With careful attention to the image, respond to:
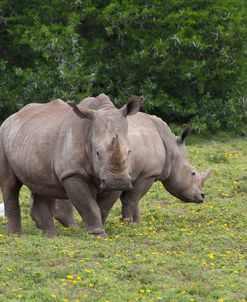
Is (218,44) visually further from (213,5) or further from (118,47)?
(118,47)

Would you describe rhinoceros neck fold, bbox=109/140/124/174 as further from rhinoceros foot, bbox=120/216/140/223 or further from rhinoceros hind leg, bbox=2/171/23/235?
rhinoceros foot, bbox=120/216/140/223

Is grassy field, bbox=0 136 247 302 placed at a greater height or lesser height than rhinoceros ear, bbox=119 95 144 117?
lesser

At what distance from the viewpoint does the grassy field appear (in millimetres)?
8102

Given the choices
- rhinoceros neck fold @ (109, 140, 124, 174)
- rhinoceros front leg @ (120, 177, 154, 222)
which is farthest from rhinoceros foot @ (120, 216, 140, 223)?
rhinoceros neck fold @ (109, 140, 124, 174)

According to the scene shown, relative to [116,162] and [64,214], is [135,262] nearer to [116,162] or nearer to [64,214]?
[116,162]

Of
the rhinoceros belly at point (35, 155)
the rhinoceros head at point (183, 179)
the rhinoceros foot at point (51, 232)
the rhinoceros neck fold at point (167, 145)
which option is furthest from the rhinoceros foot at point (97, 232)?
the rhinoceros head at point (183, 179)

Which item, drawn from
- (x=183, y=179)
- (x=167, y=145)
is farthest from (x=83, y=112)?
(x=183, y=179)

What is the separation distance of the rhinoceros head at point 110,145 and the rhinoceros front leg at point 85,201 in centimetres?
20

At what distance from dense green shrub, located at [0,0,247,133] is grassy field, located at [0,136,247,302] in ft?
25.7

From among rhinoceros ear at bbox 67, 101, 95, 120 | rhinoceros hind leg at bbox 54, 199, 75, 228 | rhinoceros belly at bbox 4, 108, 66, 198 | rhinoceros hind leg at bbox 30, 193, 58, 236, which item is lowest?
rhinoceros hind leg at bbox 54, 199, 75, 228

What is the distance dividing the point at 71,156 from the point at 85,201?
490 millimetres

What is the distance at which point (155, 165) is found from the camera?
38.9 feet

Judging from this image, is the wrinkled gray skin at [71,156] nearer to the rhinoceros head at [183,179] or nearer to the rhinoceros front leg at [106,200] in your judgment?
the rhinoceros front leg at [106,200]

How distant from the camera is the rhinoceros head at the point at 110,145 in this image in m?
9.92
